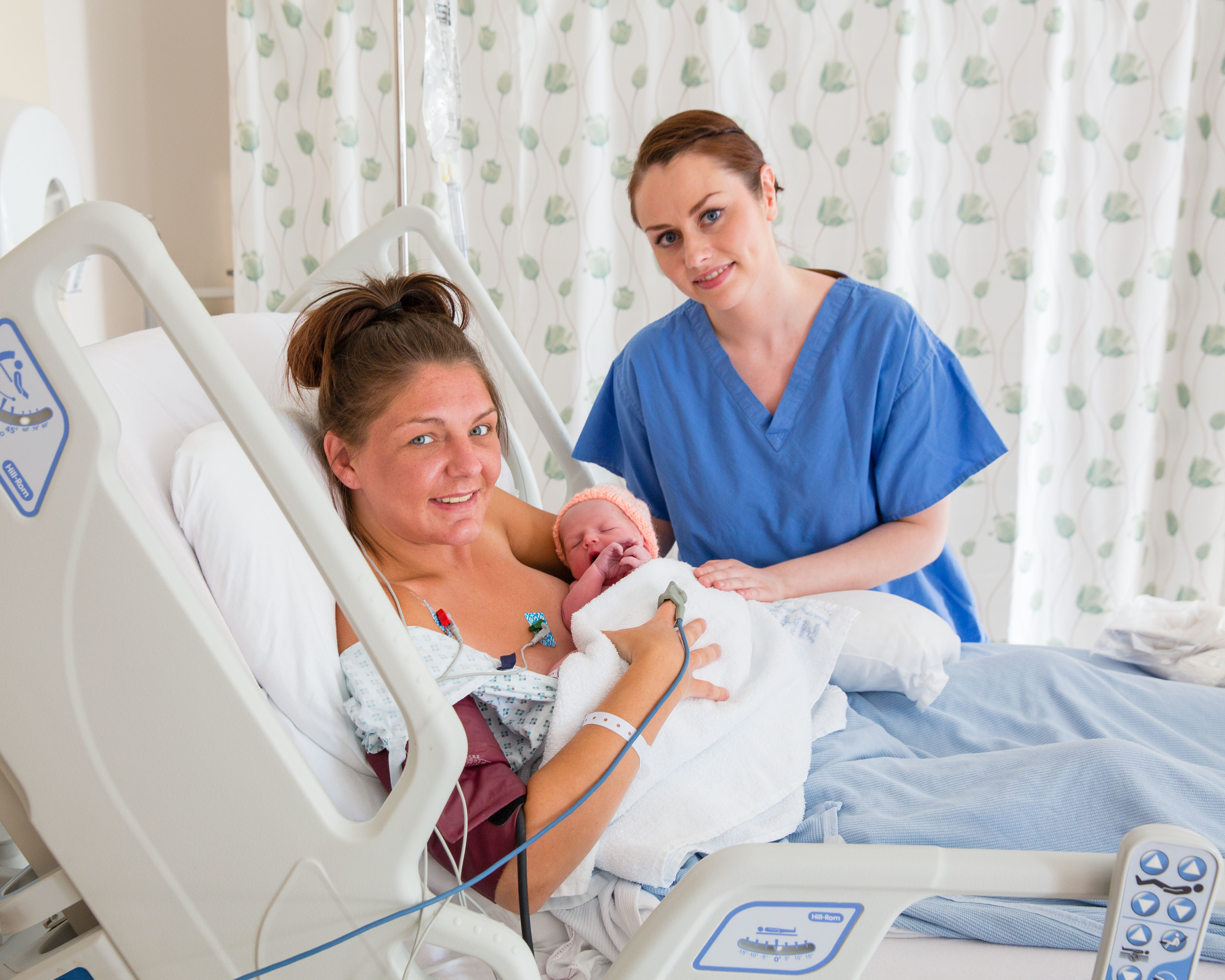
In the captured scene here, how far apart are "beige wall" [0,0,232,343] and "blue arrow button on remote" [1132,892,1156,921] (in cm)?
284

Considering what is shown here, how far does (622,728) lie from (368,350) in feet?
1.86

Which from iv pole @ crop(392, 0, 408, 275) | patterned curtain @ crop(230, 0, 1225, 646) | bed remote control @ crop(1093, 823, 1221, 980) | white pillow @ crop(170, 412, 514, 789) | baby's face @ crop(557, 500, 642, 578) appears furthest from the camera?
patterned curtain @ crop(230, 0, 1225, 646)

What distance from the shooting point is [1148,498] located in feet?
8.98

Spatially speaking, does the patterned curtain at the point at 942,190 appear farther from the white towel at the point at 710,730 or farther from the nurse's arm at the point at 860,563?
the white towel at the point at 710,730

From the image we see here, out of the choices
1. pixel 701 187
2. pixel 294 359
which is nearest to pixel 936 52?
pixel 701 187

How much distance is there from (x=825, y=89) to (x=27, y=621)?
8.07ft

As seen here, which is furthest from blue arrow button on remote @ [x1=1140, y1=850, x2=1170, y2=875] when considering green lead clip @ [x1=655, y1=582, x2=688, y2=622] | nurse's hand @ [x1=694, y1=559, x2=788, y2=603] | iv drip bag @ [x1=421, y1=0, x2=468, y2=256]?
iv drip bag @ [x1=421, y1=0, x2=468, y2=256]

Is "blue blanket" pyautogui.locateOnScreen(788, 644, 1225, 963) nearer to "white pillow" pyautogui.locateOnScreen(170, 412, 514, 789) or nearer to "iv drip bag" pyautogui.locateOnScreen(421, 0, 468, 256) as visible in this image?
"white pillow" pyautogui.locateOnScreen(170, 412, 514, 789)

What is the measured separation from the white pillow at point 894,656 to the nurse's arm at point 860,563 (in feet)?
0.56

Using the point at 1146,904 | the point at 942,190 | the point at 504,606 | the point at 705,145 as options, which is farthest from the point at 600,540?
the point at 942,190

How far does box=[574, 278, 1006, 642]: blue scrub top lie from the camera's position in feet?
5.28

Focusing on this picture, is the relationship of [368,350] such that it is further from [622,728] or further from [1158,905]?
[1158,905]

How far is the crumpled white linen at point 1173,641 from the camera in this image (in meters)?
1.38

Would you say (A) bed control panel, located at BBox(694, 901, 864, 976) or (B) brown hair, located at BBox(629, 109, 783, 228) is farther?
(B) brown hair, located at BBox(629, 109, 783, 228)
